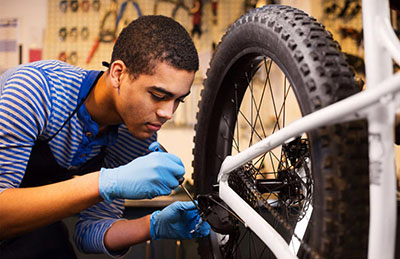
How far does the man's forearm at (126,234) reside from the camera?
3.67 feet

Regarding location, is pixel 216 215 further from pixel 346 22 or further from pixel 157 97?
pixel 346 22

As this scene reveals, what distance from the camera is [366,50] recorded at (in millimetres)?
481

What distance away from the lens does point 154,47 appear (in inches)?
35.8

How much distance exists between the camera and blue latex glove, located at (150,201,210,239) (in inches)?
41.3

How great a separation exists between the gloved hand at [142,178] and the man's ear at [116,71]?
0.23 metres

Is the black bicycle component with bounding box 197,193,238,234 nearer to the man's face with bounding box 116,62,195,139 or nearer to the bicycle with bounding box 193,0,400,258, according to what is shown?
the bicycle with bounding box 193,0,400,258

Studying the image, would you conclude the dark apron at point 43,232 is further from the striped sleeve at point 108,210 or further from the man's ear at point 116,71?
the man's ear at point 116,71

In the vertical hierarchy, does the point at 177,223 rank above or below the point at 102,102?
below

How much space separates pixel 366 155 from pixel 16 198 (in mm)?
684

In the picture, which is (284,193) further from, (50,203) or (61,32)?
(61,32)

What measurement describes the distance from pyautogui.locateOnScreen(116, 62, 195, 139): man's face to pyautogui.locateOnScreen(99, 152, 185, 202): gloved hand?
0.46 feet

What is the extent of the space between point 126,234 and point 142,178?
0.37m

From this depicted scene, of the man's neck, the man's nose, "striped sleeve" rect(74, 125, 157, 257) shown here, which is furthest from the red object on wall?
the man's nose

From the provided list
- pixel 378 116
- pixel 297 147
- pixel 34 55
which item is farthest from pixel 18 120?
pixel 34 55
